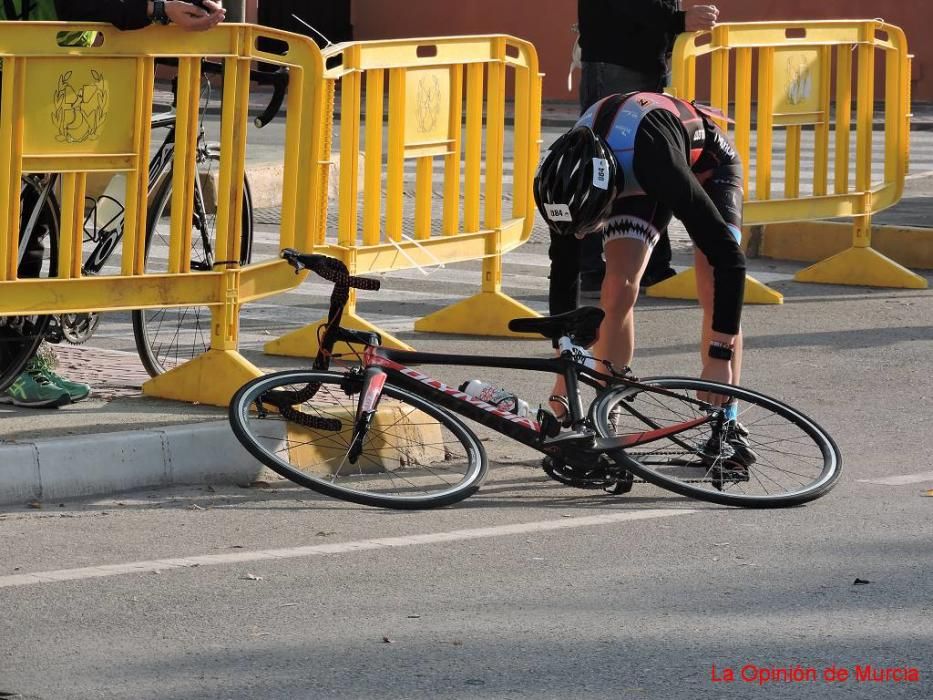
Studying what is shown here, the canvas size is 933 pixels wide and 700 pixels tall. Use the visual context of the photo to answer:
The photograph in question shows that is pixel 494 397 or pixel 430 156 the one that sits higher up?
pixel 430 156

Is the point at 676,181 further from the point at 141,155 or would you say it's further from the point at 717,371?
the point at 141,155

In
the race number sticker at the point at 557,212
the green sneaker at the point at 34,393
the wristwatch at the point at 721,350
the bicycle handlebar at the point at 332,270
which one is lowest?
the green sneaker at the point at 34,393

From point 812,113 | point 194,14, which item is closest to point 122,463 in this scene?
point 194,14

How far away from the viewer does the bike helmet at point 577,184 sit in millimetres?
6250

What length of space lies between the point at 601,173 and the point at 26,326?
2.32 metres

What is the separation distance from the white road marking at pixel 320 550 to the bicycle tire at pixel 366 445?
13.7 inches

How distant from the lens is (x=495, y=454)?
7016 mm

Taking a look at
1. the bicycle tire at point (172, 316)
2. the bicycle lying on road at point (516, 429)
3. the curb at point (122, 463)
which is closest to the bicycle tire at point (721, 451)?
the bicycle lying on road at point (516, 429)

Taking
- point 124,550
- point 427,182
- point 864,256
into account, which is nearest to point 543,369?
point 124,550

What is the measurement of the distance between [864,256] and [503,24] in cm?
1980

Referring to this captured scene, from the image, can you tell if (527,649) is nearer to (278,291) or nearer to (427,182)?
(278,291)

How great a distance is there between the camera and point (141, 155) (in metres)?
6.92

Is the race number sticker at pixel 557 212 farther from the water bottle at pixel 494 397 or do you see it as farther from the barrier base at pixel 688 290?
the barrier base at pixel 688 290

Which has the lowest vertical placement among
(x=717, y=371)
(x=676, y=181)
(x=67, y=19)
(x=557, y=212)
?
(x=717, y=371)
